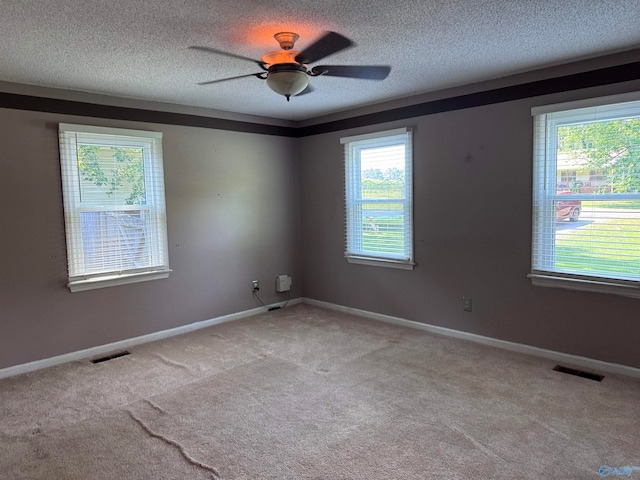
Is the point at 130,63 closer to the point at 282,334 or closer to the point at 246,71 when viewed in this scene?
the point at 246,71

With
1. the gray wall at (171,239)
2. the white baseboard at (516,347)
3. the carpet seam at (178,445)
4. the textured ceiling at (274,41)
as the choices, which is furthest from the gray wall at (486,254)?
the carpet seam at (178,445)

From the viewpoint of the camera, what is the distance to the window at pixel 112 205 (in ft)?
12.5

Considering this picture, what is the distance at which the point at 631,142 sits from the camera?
10.2 feet

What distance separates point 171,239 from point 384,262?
88.6 inches

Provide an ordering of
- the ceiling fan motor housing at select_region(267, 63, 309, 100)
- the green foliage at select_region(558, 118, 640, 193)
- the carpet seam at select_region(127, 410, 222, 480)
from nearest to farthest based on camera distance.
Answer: the carpet seam at select_region(127, 410, 222, 480) → the ceiling fan motor housing at select_region(267, 63, 309, 100) → the green foliage at select_region(558, 118, 640, 193)

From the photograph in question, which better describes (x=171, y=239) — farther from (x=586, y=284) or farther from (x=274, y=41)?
(x=586, y=284)

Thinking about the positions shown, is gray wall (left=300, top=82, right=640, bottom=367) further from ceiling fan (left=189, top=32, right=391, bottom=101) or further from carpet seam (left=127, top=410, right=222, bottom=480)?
carpet seam (left=127, top=410, right=222, bottom=480)

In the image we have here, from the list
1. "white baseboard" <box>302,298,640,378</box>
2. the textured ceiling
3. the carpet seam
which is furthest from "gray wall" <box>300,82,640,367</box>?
the carpet seam

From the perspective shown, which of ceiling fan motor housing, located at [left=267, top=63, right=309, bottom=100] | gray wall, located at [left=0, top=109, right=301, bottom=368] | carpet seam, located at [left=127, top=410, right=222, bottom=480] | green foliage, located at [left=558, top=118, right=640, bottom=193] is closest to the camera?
carpet seam, located at [left=127, top=410, right=222, bottom=480]

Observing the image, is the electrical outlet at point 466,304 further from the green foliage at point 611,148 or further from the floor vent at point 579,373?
the green foliage at point 611,148

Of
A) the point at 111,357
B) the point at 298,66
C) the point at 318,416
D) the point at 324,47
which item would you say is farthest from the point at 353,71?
the point at 111,357

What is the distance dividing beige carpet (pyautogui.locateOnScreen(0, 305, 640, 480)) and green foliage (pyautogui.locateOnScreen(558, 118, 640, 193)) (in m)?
1.46

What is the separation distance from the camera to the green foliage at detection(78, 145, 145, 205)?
387cm

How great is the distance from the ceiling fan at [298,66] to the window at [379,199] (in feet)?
4.97
